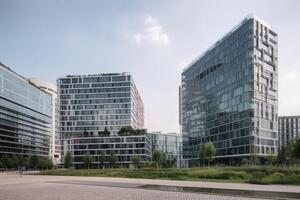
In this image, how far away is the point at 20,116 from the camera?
173m

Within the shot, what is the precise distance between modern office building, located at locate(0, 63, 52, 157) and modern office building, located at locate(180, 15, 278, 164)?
3196 inches

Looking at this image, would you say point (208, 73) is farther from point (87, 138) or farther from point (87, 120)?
point (87, 120)

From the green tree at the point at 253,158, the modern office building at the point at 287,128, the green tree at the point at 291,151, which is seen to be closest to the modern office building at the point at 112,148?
the green tree at the point at 253,158

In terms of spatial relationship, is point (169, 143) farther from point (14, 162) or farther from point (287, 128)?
point (14, 162)

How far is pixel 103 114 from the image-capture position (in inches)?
6905

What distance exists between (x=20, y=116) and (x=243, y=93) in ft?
348

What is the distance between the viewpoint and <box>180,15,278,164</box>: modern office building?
342 ft

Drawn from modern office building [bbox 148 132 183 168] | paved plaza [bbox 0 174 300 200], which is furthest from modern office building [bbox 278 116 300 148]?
paved plaza [bbox 0 174 300 200]

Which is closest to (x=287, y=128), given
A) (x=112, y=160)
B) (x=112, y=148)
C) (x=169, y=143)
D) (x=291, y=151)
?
(x=169, y=143)

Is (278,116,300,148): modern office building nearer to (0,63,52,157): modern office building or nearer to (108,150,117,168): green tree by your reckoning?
(108,150,117,168): green tree

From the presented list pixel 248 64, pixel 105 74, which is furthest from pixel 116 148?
pixel 248 64

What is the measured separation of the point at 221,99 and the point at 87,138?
2332 inches

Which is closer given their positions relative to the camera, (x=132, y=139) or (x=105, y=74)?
(x=132, y=139)

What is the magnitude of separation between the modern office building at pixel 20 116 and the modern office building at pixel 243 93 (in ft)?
266
